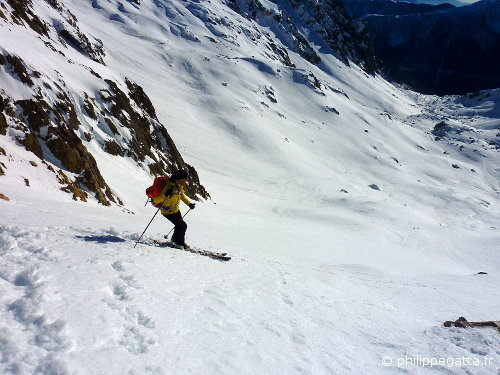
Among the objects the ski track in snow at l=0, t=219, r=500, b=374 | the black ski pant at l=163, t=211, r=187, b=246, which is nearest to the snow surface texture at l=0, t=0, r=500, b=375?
the ski track in snow at l=0, t=219, r=500, b=374

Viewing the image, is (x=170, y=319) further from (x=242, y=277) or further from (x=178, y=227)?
(x=178, y=227)

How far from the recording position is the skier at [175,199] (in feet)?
29.4

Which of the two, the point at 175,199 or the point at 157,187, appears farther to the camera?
the point at 175,199

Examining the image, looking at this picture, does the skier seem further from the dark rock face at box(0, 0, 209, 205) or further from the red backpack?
the dark rock face at box(0, 0, 209, 205)

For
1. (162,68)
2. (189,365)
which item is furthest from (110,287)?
(162,68)

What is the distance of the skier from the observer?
29.4ft

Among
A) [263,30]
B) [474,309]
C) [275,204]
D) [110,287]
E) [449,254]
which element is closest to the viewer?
[110,287]

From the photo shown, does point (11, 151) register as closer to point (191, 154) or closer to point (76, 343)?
point (76, 343)

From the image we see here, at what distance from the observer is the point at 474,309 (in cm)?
→ 970

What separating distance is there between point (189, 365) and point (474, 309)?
8464 millimetres

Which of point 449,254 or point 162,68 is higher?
point 449,254

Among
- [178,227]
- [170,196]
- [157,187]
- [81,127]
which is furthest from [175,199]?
[81,127]

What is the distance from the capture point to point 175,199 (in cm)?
926

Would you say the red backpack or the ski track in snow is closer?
the ski track in snow
